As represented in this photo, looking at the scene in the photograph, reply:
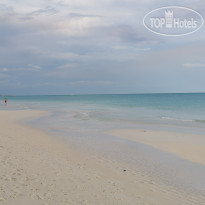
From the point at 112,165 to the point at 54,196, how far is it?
3.89m

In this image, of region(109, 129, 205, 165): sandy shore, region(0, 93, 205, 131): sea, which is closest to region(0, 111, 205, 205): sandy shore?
region(109, 129, 205, 165): sandy shore

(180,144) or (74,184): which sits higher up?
(74,184)

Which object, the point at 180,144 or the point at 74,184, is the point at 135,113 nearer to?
the point at 180,144

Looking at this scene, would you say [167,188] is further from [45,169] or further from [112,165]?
[45,169]

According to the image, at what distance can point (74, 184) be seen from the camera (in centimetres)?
709

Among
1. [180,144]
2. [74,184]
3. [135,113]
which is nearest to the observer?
[74,184]

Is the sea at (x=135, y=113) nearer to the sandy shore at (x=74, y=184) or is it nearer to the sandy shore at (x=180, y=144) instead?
the sandy shore at (x=180, y=144)

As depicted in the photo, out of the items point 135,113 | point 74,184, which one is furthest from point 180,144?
point 135,113

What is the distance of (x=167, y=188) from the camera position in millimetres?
7500

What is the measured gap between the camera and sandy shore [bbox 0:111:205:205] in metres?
6.13

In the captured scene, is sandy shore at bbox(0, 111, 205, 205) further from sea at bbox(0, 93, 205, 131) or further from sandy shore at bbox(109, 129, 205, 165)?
sea at bbox(0, 93, 205, 131)

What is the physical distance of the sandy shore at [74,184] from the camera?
613cm

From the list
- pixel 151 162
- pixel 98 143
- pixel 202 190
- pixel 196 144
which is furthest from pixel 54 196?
pixel 196 144

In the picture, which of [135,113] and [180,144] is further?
[135,113]
